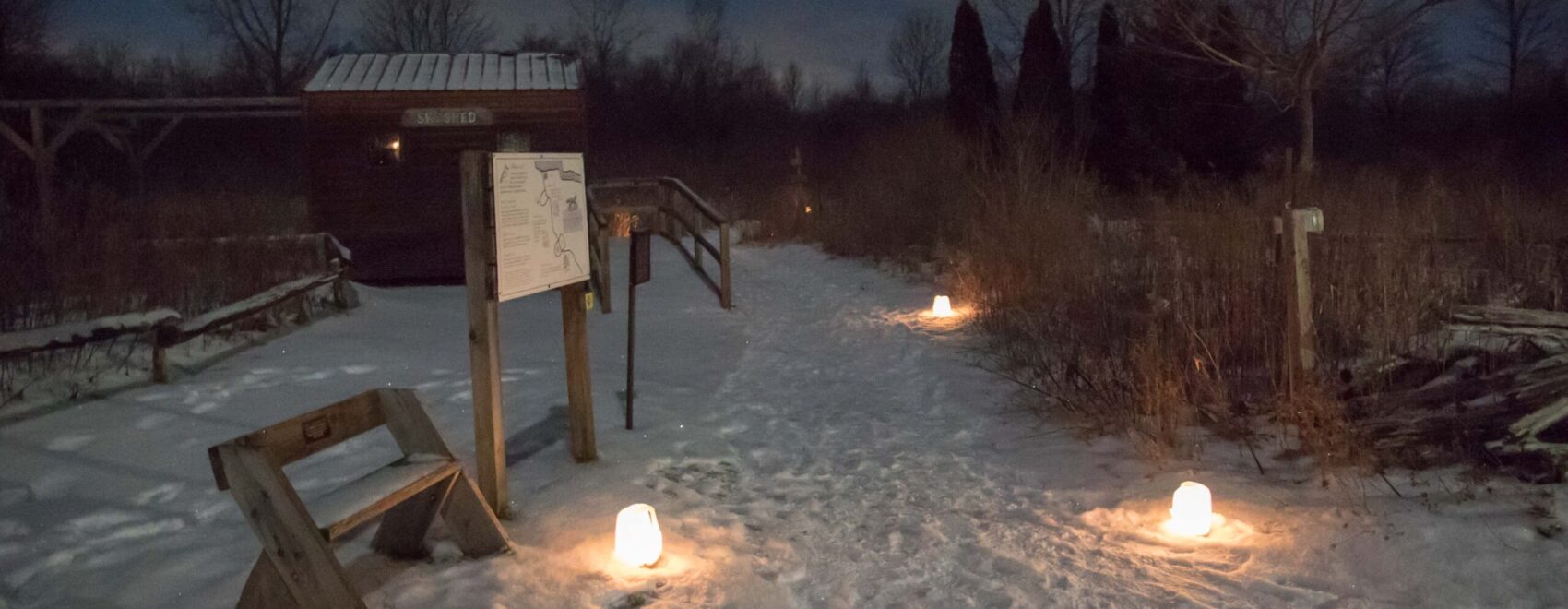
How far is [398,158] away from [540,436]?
9.60 metres

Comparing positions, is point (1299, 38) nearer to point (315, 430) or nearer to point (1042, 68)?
point (1042, 68)

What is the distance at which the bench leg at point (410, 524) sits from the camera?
14.0 ft

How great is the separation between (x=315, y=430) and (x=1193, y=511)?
11.6ft

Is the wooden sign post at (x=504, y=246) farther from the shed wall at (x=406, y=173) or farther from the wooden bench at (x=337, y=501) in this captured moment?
the shed wall at (x=406, y=173)

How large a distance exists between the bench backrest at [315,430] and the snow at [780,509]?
26 cm

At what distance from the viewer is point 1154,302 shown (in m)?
7.63

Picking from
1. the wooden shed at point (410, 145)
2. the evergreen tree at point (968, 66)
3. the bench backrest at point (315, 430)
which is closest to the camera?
the bench backrest at point (315, 430)

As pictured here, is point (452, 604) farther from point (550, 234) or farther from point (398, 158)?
point (398, 158)

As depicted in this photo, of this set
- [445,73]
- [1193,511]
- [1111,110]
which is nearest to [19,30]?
[445,73]

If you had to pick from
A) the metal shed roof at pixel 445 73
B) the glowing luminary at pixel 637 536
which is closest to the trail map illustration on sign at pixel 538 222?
the glowing luminary at pixel 637 536

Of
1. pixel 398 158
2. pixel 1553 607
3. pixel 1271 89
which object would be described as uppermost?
pixel 1271 89

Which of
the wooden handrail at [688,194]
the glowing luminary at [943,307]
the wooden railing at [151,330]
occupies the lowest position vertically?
the glowing luminary at [943,307]

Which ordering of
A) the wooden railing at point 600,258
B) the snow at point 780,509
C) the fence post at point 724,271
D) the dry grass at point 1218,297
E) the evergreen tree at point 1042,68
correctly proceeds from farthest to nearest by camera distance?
the evergreen tree at point 1042,68 → the fence post at point 724,271 → the wooden railing at point 600,258 → the dry grass at point 1218,297 → the snow at point 780,509

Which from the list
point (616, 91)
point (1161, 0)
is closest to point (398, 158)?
point (1161, 0)
